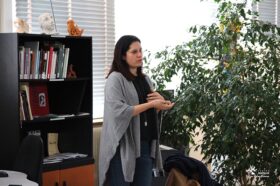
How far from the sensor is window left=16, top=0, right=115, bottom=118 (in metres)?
Answer: 3.68

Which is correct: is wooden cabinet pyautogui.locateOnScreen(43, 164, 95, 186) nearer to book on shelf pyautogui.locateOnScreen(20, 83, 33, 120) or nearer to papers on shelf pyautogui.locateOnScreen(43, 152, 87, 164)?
papers on shelf pyautogui.locateOnScreen(43, 152, 87, 164)

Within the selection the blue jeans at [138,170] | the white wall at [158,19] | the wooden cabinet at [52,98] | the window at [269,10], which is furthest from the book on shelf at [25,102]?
the window at [269,10]

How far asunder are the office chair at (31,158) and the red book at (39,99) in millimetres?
449

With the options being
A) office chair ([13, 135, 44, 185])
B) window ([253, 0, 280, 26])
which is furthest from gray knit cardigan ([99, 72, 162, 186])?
window ([253, 0, 280, 26])

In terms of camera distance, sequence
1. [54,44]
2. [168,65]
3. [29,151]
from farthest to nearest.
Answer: [168,65]
[54,44]
[29,151]

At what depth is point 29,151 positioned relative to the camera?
2820mm

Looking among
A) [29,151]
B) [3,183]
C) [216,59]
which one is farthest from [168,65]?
[3,183]

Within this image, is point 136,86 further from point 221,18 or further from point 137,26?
point 137,26

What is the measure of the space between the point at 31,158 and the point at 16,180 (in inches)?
9.9

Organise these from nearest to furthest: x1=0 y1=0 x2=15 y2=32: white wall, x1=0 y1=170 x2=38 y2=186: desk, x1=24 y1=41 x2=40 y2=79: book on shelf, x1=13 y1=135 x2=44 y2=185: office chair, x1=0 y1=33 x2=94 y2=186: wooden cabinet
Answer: x1=0 y1=170 x2=38 y2=186: desk < x1=13 y1=135 x2=44 y2=185: office chair < x1=0 y1=33 x2=94 y2=186: wooden cabinet < x1=24 y1=41 x2=40 y2=79: book on shelf < x1=0 y1=0 x2=15 y2=32: white wall

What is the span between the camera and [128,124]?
2.81 m

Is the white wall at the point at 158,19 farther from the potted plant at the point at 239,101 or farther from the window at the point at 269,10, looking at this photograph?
the window at the point at 269,10

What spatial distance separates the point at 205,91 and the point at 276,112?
0.58 m

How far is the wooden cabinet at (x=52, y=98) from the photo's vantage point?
3.04 m
